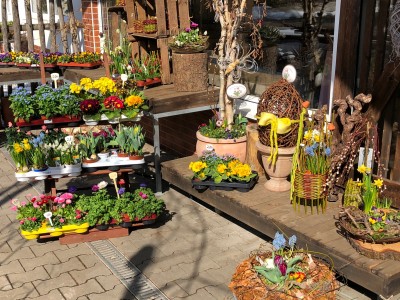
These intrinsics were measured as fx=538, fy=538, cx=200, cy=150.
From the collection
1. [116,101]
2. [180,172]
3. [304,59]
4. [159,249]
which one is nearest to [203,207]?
[180,172]

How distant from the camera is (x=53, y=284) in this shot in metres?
4.81

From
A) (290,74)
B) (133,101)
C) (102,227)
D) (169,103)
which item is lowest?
(102,227)

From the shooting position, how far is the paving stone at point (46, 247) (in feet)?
17.9

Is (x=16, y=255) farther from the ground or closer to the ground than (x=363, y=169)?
closer to the ground

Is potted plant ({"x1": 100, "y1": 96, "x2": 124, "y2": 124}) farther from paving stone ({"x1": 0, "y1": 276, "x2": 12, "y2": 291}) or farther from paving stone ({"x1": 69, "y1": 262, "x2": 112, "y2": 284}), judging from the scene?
paving stone ({"x1": 0, "y1": 276, "x2": 12, "y2": 291})

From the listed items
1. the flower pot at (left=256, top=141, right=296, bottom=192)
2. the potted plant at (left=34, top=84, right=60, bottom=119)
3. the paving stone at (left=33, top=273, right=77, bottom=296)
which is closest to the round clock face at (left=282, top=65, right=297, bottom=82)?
the flower pot at (left=256, top=141, right=296, bottom=192)

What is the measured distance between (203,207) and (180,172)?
0.59 m

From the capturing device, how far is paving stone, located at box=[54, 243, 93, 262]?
5320mm

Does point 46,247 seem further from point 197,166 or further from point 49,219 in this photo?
point 197,166

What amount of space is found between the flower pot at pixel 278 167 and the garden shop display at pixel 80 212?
3.96 ft

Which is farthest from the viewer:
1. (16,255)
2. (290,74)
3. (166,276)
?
(290,74)

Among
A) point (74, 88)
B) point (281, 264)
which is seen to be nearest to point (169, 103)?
point (74, 88)

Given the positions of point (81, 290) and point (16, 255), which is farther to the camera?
point (16, 255)

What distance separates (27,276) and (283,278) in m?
2.57
